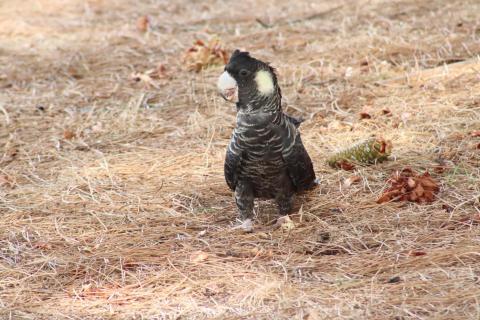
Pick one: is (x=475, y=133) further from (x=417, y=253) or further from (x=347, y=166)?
(x=417, y=253)

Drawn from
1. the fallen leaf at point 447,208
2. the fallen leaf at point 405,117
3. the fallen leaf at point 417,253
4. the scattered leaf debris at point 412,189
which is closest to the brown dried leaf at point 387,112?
the fallen leaf at point 405,117

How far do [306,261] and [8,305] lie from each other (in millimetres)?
1513

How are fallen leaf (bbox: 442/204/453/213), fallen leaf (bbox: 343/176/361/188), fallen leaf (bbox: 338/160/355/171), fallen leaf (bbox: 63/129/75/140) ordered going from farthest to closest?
1. fallen leaf (bbox: 63/129/75/140)
2. fallen leaf (bbox: 338/160/355/171)
3. fallen leaf (bbox: 343/176/361/188)
4. fallen leaf (bbox: 442/204/453/213)

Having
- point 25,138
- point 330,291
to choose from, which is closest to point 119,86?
point 25,138

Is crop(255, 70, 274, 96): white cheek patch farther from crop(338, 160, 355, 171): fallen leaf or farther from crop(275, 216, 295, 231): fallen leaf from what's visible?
crop(338, 160, 355, 171): fallen leaf

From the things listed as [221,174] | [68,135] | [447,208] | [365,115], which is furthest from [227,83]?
[68,135]

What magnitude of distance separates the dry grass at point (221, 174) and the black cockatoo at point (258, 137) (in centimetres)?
29

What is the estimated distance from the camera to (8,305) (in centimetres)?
352

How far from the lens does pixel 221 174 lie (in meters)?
5.09

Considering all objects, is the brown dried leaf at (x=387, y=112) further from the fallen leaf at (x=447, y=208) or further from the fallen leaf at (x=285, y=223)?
the fallen leaf at (x=285, y=223)

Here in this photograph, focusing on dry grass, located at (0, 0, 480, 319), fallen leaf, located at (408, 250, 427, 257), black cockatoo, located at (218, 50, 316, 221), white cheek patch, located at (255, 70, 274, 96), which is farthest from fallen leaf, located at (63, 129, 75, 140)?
fallen leaf, located at (408, 250, 427, 257)

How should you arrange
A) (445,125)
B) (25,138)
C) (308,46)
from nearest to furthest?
1. (445,125)
2. (25,138)
3. (308,46)

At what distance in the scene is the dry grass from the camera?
11.3 feet

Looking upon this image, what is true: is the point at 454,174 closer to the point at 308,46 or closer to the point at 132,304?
the point at 132,304
